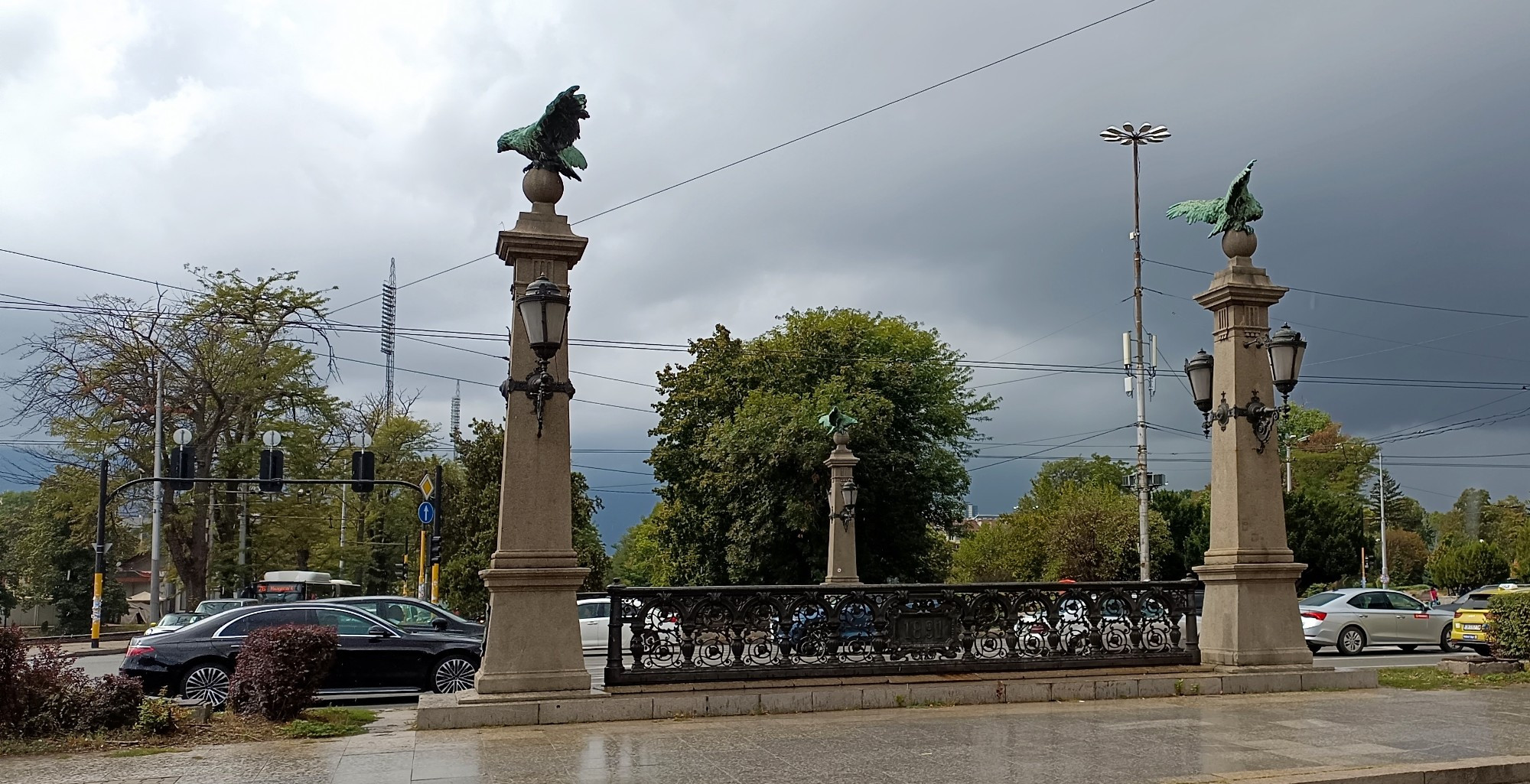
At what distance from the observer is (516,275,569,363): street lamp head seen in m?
10.2

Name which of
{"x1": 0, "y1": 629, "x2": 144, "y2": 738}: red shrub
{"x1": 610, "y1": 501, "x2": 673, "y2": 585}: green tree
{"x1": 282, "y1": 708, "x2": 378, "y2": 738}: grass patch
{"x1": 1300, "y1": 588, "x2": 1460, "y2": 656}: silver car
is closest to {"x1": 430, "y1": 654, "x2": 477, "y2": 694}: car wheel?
{"x1": 282, "y1": 708, "x2": 378, "y2": 738}: grass patch

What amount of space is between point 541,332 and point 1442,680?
11.1 meters

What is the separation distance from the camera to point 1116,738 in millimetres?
9102

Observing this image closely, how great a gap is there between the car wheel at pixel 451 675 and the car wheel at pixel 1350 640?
16.9 m

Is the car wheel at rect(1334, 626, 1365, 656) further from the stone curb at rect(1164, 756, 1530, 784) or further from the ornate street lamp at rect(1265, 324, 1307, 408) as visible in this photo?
the stone curb at rect(1164, 756, 1530, 784)

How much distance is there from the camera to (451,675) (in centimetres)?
1495

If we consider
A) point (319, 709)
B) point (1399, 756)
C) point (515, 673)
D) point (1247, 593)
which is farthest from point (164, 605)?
point (1399, 756)

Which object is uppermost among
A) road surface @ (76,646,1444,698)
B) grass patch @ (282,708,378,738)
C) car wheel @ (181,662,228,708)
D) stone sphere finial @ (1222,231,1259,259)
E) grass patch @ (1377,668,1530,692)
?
stone sphere finial @ (1222,231,1259,259)

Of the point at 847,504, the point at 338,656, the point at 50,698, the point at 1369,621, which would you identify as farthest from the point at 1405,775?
the point at 1369,621

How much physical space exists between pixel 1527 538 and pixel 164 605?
56179 mm

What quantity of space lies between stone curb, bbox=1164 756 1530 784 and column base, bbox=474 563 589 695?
17.4ft

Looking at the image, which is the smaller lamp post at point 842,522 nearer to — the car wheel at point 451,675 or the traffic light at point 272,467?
the car wheel at point 451,675

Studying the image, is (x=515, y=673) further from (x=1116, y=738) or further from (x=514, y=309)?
(x=1116, y=738)

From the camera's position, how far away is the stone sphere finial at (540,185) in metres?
11.1
